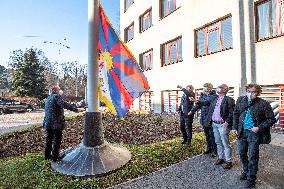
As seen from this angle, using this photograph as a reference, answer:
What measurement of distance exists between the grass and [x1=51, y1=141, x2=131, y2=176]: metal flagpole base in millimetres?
122

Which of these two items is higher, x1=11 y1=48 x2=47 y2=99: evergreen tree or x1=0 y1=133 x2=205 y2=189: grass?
x1=11 y1=48 x2=47 y2=99: evergreen tree

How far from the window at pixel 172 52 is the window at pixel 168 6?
222cm

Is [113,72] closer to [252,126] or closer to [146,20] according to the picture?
[252,126]

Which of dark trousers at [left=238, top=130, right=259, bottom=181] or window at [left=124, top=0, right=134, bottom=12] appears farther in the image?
window at [left=124, top=0, right=134, bottom=12]

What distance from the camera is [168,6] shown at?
19438mm

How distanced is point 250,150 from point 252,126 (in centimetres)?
44

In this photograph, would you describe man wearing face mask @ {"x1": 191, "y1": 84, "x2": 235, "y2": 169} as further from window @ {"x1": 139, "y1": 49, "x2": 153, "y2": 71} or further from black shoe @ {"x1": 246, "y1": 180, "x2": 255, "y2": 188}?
window @ {"x1": 139, "y1": 49, "x2": 153, "y2": 71}

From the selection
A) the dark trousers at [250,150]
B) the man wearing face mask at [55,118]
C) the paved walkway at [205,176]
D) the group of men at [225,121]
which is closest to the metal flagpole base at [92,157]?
the man wearing face mask at [55,118]

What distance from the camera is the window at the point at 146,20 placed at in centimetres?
2286

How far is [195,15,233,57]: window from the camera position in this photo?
13.4 meters

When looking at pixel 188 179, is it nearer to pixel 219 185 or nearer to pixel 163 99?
pixel 219 185

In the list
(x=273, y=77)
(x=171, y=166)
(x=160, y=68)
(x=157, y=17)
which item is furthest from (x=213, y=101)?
(x=157, y=17)

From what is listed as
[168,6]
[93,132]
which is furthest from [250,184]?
[168,6]

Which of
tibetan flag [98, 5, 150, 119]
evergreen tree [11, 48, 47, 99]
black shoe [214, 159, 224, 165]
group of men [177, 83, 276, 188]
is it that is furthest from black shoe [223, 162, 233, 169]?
evergreen tree [11, 48, 47, 99]
